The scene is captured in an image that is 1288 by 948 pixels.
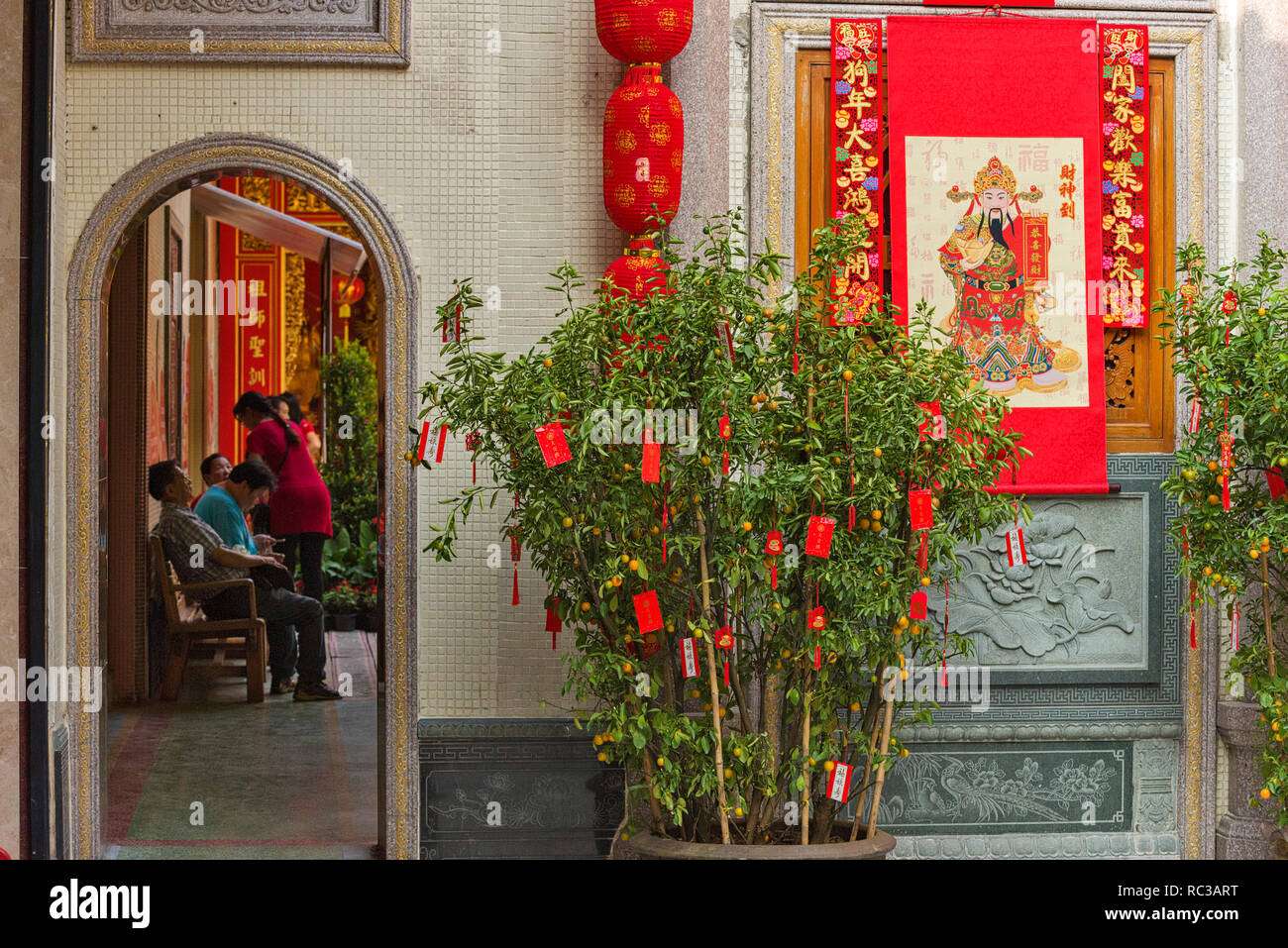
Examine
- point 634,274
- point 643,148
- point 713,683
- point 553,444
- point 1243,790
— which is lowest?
point 1243,790

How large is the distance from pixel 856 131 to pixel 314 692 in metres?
4.43

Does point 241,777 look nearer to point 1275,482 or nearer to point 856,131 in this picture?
point 856,131

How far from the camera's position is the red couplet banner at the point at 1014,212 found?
187 inches

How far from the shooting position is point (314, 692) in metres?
7.52

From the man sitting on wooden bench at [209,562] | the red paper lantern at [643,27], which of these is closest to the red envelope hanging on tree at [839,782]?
the red paper lantern at [643,27]

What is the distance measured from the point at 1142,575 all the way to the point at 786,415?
176 centimetres

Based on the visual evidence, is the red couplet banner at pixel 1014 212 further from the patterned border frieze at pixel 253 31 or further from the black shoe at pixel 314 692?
the black shoe at pixel 314 692

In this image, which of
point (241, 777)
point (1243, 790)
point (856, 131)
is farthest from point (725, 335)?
point (241, 777)

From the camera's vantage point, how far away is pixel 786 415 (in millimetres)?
3877

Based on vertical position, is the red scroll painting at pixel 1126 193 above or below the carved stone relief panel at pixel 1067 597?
above

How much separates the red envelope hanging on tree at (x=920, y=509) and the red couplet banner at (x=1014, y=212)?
41.0 inches

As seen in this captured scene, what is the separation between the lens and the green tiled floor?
16.3 feet

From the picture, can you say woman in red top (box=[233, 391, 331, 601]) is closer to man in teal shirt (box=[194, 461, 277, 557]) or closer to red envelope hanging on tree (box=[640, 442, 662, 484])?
man in teal shirt (box=[194, 461, 277, 557])
